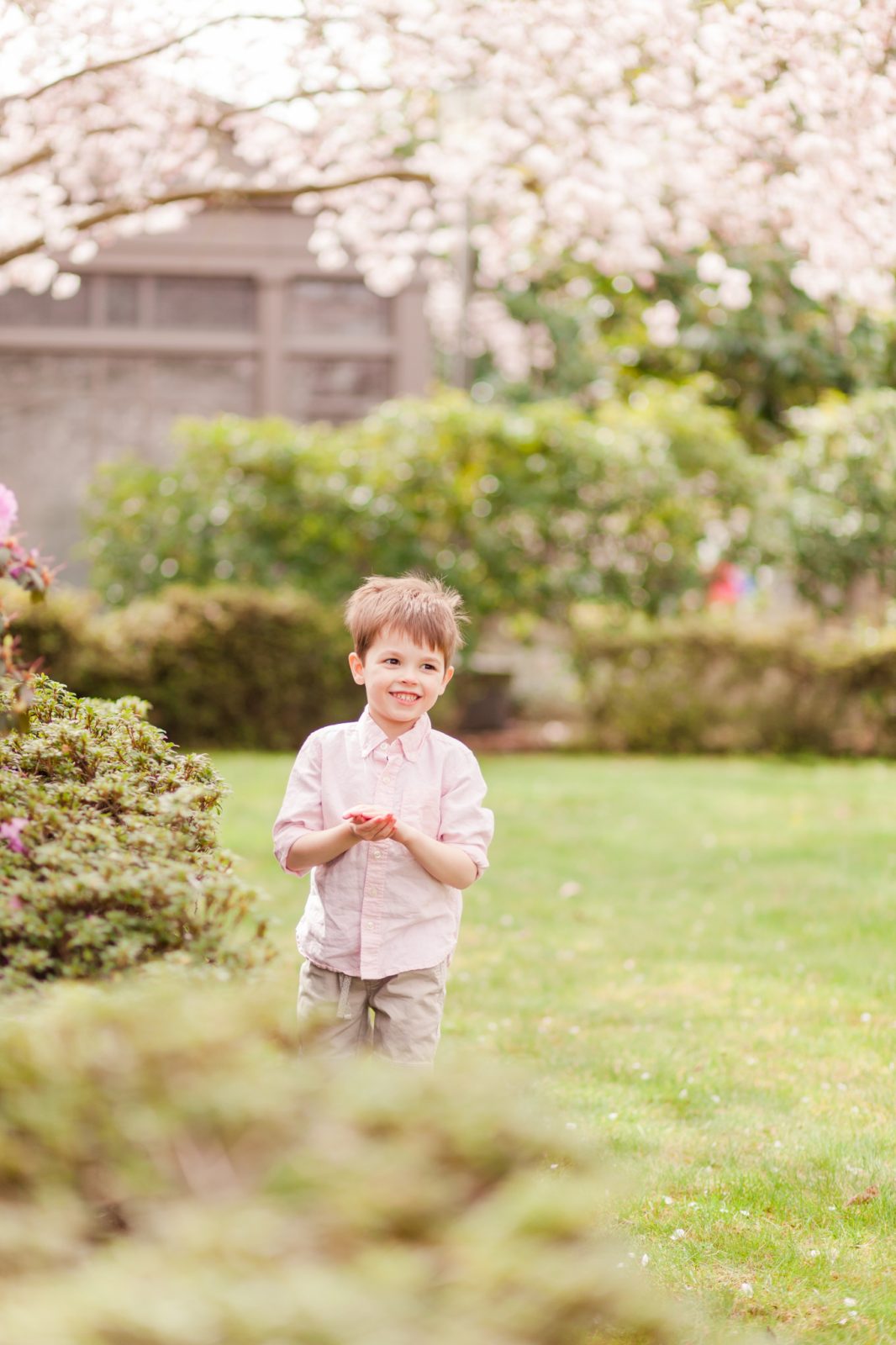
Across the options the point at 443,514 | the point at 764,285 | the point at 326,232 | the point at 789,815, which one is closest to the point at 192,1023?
the point at 789,815

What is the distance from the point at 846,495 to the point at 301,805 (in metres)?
11.3

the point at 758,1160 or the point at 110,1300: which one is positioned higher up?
the point at 110,1300

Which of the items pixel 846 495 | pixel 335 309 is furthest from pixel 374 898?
pixel 335 309

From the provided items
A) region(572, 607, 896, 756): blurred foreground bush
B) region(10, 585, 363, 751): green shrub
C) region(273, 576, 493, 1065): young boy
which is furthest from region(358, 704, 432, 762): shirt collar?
region(572, 607, 896, 756): blurred foreground bush

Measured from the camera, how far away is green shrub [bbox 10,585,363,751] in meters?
10.7

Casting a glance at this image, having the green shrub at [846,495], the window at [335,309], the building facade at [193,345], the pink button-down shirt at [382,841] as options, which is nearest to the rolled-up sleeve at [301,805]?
the pink button-down shirt at [382,841]

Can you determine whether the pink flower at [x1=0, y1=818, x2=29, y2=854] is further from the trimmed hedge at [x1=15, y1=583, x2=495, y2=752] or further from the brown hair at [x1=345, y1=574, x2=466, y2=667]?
the trimmed hedge at [x1=15, y1=583, x2=495, y2=752]

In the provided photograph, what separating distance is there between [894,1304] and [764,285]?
15331 millimetres

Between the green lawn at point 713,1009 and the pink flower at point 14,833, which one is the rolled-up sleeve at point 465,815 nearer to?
the green lawn at point 713,1009

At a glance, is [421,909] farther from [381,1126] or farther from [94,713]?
[381,1126]

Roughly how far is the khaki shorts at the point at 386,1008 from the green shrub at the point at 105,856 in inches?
23.8

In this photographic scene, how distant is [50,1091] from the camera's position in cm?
176

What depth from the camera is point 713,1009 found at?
505cm

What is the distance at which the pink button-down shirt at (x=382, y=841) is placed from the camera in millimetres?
3152
